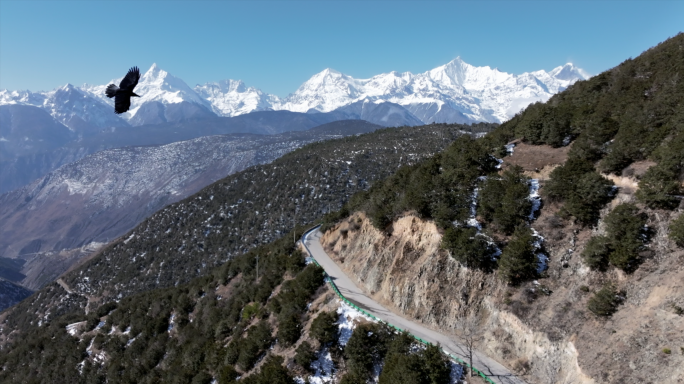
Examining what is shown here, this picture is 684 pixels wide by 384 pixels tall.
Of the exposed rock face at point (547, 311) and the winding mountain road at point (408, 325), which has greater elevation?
the exposed rock face at point (547, 311)

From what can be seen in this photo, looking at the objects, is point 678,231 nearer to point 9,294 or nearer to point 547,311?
point 547,311

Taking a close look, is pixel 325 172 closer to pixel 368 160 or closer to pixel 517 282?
pixel 368 160

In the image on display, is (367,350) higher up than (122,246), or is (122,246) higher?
(367,350)

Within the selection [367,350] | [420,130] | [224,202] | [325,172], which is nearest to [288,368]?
[367,350]

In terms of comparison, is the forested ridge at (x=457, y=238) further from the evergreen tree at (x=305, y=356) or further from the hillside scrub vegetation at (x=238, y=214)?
the hillside scrub vegetation at (x=238, y=214)

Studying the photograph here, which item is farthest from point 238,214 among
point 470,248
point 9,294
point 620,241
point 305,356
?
point 9,294

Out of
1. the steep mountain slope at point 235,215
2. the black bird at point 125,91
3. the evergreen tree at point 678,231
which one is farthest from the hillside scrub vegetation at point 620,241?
the steep mountain slope at point 235,215
